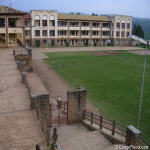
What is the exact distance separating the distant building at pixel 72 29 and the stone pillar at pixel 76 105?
A: 40.4m

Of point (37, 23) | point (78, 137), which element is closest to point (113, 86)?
point (78, 137)

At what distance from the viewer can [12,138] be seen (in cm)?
971

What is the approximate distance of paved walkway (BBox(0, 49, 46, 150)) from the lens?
9.38m

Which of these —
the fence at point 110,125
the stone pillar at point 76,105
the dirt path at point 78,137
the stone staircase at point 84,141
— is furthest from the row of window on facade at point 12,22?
the stone staircase at point 84,141

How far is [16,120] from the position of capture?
37.9ft

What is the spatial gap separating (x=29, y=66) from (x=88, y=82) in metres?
9.58

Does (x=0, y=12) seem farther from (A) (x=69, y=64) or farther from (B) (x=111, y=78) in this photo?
(B) (x=111, y=78)

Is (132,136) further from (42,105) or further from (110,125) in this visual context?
(42,105)

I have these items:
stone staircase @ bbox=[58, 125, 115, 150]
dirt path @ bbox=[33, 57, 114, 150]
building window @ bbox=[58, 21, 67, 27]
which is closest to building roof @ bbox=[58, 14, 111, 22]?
building window @ bbox=[58, 21, 67, 27]

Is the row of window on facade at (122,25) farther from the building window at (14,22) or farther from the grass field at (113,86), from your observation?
the building window at (14,22)

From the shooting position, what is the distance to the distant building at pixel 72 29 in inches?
2296

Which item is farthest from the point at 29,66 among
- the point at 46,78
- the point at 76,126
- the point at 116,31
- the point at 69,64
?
the point at 116,31

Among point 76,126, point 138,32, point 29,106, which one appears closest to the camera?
point 29,106

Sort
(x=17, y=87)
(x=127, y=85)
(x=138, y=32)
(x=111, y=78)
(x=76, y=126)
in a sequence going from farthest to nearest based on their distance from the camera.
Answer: (x=138, y=32) → (x=111, y=78) → (x=127, y=85) → (x=17, y=87) → (x=76, y=126)
